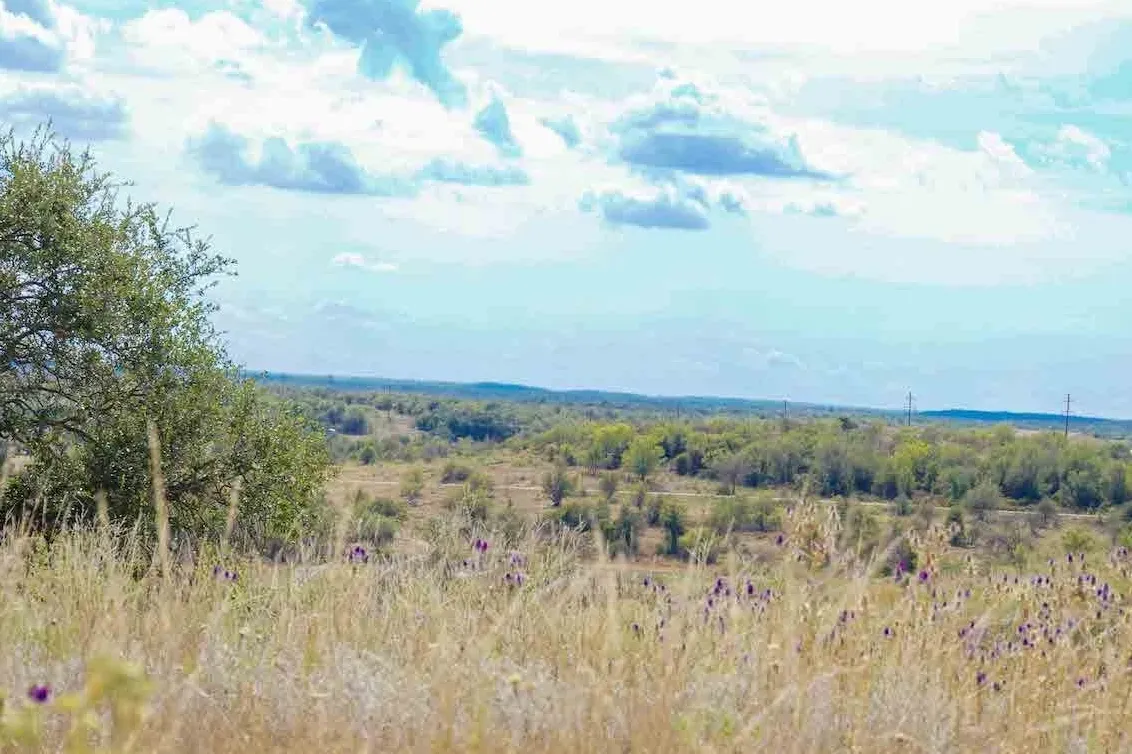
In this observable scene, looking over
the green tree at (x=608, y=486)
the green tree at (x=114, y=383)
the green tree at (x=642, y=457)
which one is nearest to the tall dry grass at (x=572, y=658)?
the green tree at (x=114, y=383)

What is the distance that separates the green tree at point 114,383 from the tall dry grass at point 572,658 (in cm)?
1481

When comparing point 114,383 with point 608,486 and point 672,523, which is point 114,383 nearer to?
point 672,523

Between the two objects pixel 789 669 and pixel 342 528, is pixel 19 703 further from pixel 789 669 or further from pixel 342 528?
pixel 789 669

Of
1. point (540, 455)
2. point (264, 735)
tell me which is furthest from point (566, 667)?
point (540, 455)

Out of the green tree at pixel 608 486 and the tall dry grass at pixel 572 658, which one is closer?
the tall dry grass at pixel 572 658

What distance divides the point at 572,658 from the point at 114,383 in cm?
2003

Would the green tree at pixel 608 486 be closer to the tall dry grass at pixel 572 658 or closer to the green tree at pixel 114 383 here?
the green tree at pixel 114 383

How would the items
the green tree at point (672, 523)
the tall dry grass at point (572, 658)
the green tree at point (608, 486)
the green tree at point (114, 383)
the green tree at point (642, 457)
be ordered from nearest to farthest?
the tall dry grass at point (572, 658) < the green tree at point (114, 383) < the green tree at point (672, 523) < the green tree at point (608, 486) < the green tree at point (642, 457)

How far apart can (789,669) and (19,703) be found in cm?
342

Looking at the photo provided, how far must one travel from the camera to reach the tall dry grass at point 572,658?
557 cm

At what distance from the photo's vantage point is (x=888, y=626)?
789cm

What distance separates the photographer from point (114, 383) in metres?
25.0

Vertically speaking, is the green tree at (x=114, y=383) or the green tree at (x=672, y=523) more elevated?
the green tree at (x=114, y=383)

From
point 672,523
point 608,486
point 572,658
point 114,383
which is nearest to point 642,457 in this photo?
point 608,486
